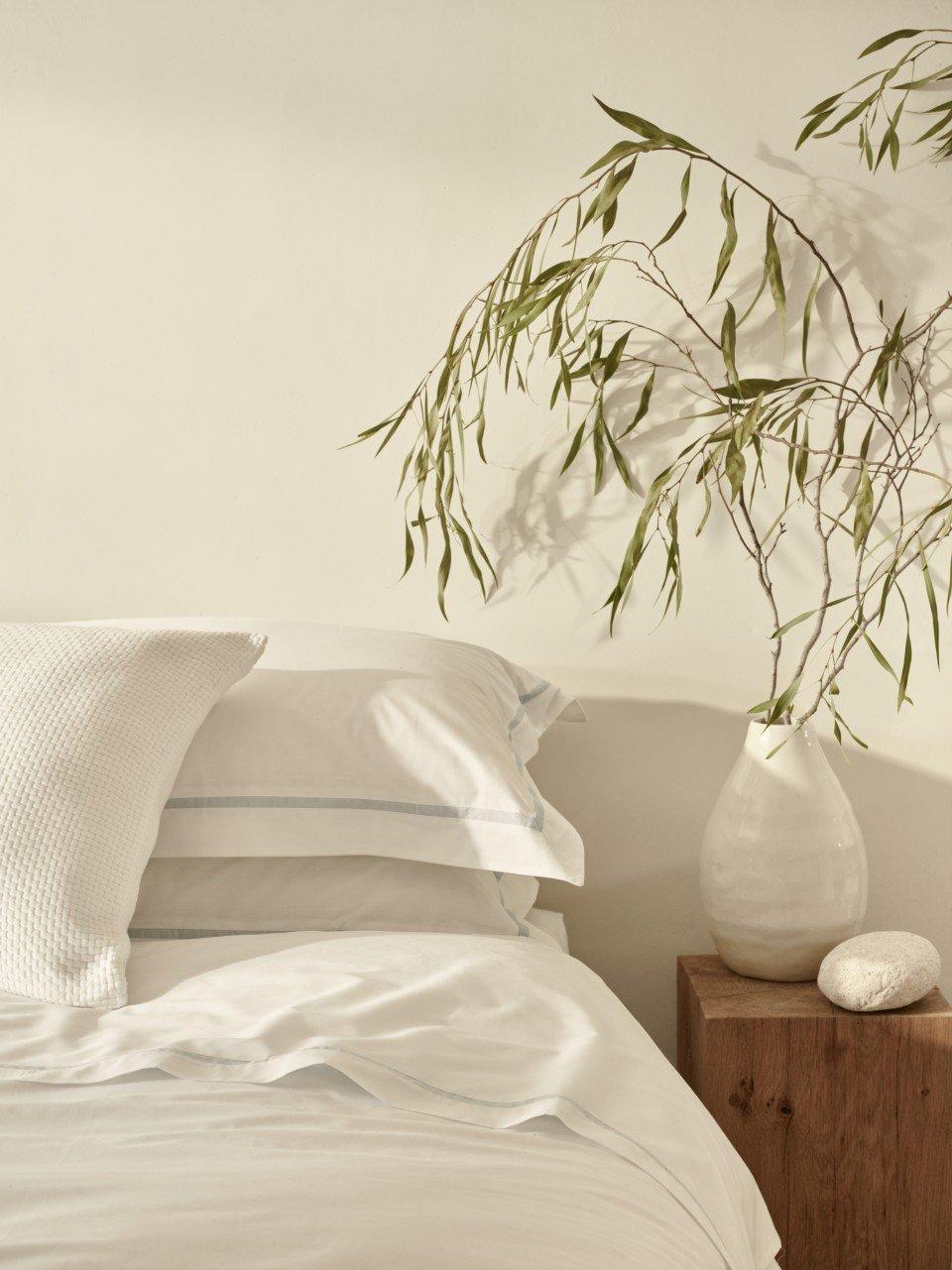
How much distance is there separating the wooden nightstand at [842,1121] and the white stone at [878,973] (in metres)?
0.03

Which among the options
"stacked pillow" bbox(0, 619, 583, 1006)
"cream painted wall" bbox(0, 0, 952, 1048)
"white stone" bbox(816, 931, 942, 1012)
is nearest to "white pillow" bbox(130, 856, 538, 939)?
"stacked pillow" bbox(0, 619, 583, 1006)

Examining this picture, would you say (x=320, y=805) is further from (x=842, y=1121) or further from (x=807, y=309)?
(x=807, y=309)

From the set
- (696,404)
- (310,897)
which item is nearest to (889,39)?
(696,404)

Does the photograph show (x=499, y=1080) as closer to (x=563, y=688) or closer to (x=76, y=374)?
(x=563, y=688)

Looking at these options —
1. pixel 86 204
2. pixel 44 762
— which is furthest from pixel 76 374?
pixel 44 762

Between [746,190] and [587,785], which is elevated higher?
[746,190]

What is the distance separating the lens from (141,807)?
124 cm

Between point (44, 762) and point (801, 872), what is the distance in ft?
3.30

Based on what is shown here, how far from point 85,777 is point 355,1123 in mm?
531

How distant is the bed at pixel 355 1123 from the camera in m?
0.70

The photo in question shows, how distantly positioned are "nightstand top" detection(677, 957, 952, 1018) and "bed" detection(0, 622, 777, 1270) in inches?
13.3

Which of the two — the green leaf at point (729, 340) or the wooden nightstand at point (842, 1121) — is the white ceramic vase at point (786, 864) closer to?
the wooden nightstand at point (842, 1121)

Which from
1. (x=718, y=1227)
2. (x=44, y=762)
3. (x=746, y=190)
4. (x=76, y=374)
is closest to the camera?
(x=718, y=1227)

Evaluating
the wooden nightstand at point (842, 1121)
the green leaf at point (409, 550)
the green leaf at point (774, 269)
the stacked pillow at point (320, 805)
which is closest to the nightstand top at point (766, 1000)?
Answer: the wooden nightstand at point (842, 1121)
